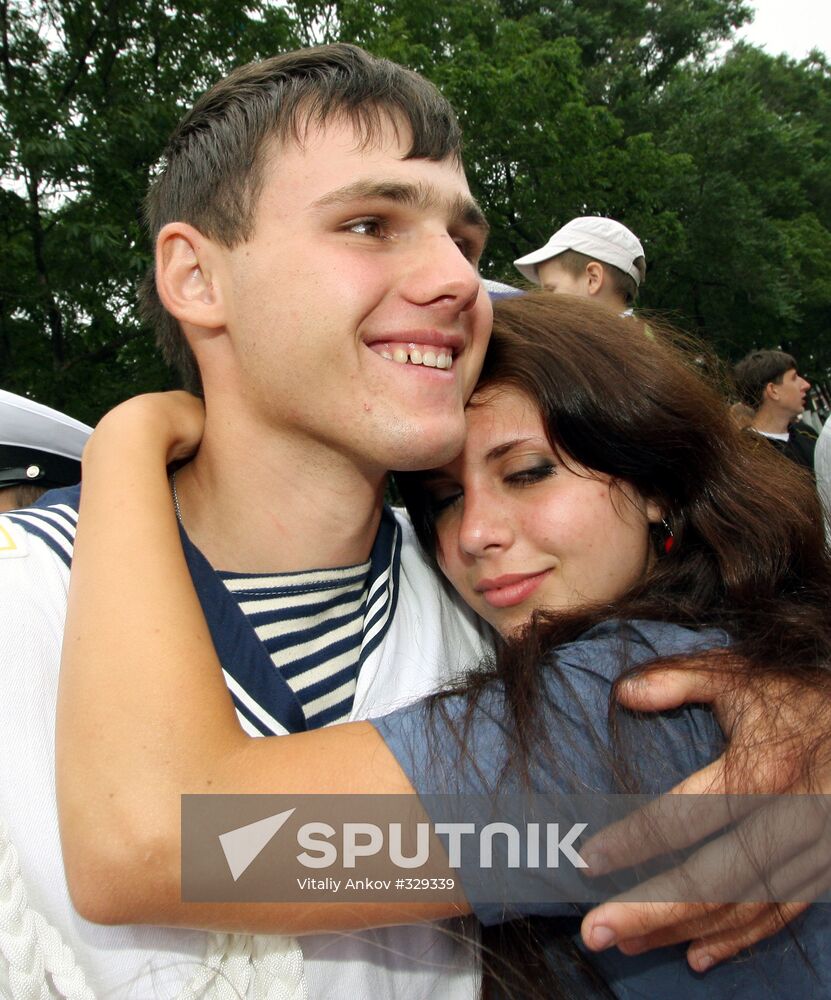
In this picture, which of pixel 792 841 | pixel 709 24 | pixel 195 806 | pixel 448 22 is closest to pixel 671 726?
pixel 792 841

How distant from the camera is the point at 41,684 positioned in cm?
138

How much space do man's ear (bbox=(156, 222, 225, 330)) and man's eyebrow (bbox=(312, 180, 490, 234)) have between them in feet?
1.03

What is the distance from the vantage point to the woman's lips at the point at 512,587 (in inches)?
74.3

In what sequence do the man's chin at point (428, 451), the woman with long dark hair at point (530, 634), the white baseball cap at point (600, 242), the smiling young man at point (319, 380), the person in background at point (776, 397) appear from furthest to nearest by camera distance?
the person in background at point (776, 397), the white baseball cap at point (600, 242), the man's chin at point (428, 451), the smiling young man at point (319, 380), the woman with long dark hair at point (530, 634)

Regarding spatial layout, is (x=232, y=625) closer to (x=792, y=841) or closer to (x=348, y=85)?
(x=792, y=841)

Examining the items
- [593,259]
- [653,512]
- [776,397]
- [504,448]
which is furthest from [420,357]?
[776,397]

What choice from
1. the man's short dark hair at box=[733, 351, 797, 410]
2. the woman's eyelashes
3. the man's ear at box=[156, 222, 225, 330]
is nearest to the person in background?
the man's short dark hair at box=[733, 351, 797, 410]

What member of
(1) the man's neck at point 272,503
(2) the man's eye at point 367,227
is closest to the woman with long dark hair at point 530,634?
(1) the man's neck at point 272,503

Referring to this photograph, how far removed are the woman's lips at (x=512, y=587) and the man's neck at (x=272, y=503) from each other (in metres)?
0.33

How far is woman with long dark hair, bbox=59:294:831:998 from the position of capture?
1.25 m

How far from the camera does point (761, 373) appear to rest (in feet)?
21.4

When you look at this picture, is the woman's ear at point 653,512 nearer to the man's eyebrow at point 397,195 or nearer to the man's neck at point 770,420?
the man's eyebrow at point 397,195

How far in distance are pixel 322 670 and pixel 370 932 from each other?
48cm

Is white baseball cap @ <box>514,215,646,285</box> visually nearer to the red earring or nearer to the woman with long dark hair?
the woman with long dark hair
